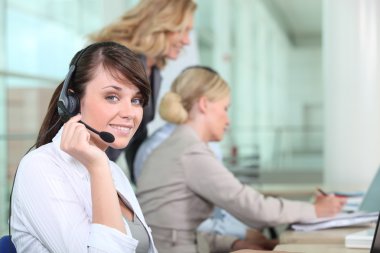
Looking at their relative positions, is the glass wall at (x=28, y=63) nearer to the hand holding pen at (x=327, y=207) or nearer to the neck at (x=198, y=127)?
the neck at (x=198, y=127)

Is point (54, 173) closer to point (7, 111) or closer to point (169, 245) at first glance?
point (169, 245)

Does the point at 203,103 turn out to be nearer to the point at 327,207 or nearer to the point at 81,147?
the point at 327,207

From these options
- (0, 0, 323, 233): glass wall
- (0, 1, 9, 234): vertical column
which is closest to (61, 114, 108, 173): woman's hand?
(0, 0, 323, 233): glass wall

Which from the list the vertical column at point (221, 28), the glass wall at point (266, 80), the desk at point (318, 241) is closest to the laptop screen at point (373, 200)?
the desk at point (318, 241)

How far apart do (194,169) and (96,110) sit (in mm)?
884

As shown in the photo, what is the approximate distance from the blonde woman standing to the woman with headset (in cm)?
131

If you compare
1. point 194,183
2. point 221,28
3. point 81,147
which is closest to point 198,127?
point 194,183

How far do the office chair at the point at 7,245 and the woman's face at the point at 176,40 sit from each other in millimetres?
1604

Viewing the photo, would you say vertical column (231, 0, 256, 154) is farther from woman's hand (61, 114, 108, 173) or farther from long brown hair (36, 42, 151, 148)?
woman's hand (61, 114, 108, 173)

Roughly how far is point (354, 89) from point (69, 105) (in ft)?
8.97

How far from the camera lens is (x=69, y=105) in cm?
150

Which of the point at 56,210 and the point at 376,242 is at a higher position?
the point at 56,210

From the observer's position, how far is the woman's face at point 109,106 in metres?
1.50

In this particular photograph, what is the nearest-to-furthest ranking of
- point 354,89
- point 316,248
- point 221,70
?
point 316,248 < point 354,89 < point 221,70
